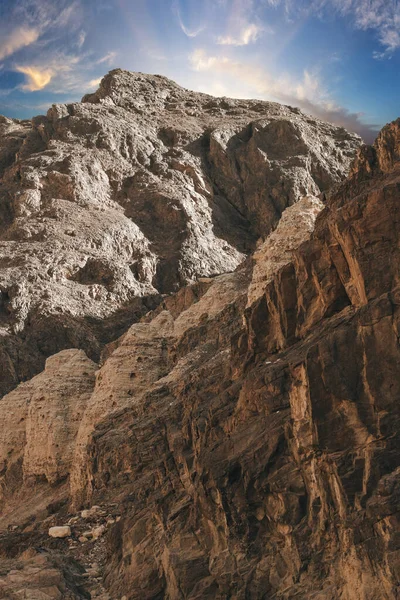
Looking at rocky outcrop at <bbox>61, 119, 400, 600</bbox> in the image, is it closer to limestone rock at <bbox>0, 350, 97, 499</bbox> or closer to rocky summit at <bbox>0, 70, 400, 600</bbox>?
rocky summit at <bbox>0, 70, 400, 600</bbox>

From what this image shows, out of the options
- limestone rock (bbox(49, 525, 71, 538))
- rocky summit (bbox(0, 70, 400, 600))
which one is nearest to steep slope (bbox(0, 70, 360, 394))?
rocky summit (bbox(0, 70, 400, 600))

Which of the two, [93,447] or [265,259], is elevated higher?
[265,259]

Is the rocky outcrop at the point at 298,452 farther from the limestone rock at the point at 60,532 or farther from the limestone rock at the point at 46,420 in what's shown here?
the limestone rock at the point at 46,420

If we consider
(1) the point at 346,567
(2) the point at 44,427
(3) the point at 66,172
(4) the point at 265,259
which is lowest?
(1) the point at 346,567

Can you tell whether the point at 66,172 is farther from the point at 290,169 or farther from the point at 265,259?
the point at 265,259

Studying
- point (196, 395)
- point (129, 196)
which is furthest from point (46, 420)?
point (129, 196)

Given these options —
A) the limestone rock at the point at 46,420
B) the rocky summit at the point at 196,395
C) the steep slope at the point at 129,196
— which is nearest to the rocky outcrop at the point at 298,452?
the rocky summit at the point at 196,395

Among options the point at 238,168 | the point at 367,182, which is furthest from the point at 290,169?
the point at 367,182
